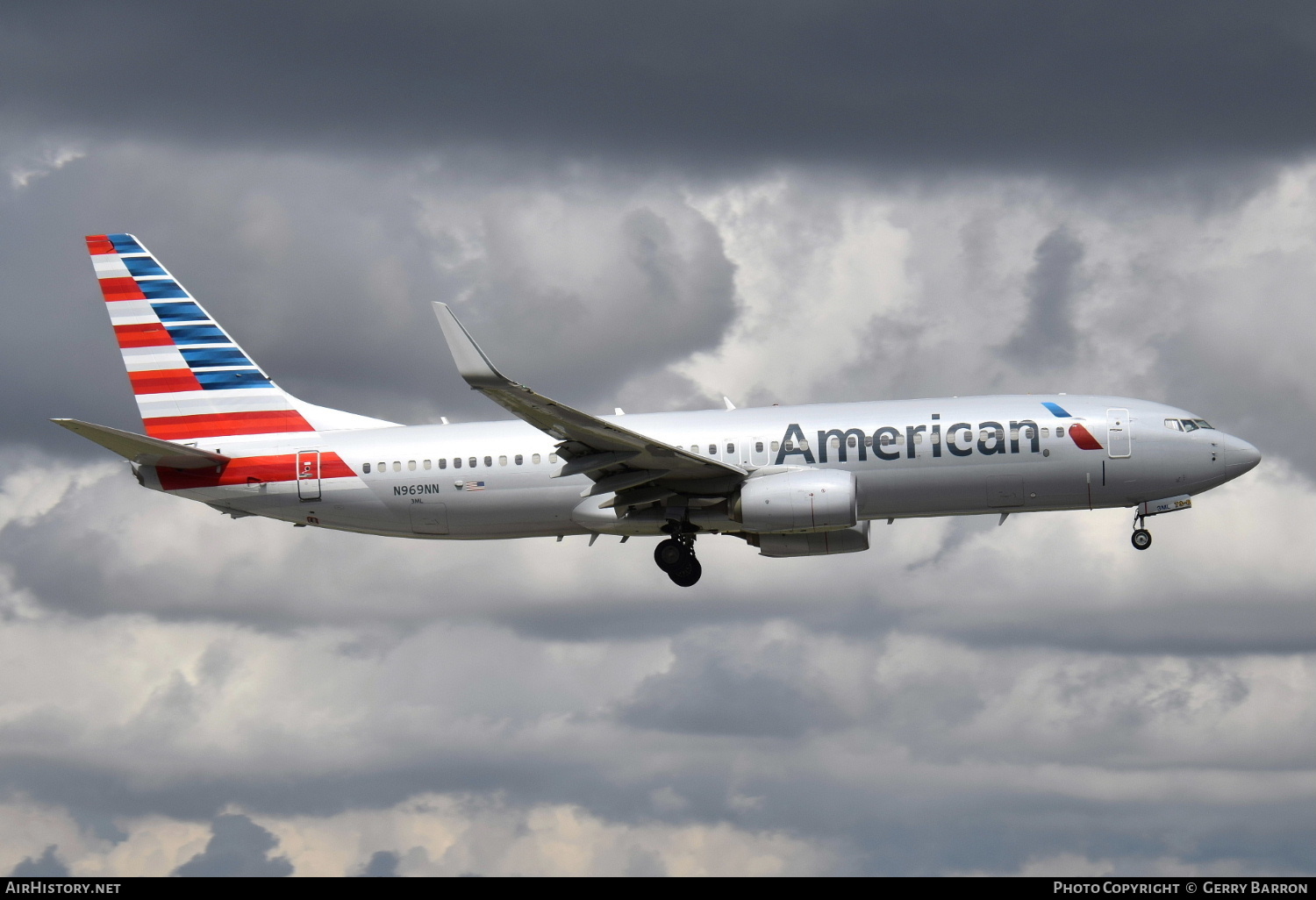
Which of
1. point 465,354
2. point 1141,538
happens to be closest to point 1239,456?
point 1141,538

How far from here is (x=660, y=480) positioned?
146ft

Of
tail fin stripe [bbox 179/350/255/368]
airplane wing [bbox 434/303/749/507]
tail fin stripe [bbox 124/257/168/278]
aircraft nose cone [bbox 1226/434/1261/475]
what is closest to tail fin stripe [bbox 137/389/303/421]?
tail fin stripe [bbox 179/350/255/368]

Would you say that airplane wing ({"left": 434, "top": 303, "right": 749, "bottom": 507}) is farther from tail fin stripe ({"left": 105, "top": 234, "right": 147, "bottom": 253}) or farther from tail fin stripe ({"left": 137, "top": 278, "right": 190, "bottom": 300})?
tail fin stripe ({"left": 105, "top": 234, "right": 147, "bottom": 253})

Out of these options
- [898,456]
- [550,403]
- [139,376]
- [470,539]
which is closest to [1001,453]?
[898,456]

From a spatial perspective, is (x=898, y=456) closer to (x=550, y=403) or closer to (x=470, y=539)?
(x=550, y=403)

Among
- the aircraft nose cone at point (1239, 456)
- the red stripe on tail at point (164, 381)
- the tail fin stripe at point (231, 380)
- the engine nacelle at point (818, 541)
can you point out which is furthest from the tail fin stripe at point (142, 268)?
the aircraft nose cone at point (1239, 456)

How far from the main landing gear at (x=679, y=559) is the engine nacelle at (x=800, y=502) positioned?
3413 millimetres

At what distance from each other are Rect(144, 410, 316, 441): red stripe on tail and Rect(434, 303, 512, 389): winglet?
43.0 feet

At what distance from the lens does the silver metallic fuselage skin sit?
142ft

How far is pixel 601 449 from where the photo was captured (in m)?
42.5

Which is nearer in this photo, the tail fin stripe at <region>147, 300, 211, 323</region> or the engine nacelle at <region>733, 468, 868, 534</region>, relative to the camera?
the engine nacelle at <region>733, 468, 868, 534</region>

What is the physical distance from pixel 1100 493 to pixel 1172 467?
234 cm

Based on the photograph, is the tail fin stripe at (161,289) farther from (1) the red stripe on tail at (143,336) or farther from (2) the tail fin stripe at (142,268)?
(1) the red stripe on tail at (143,336)
